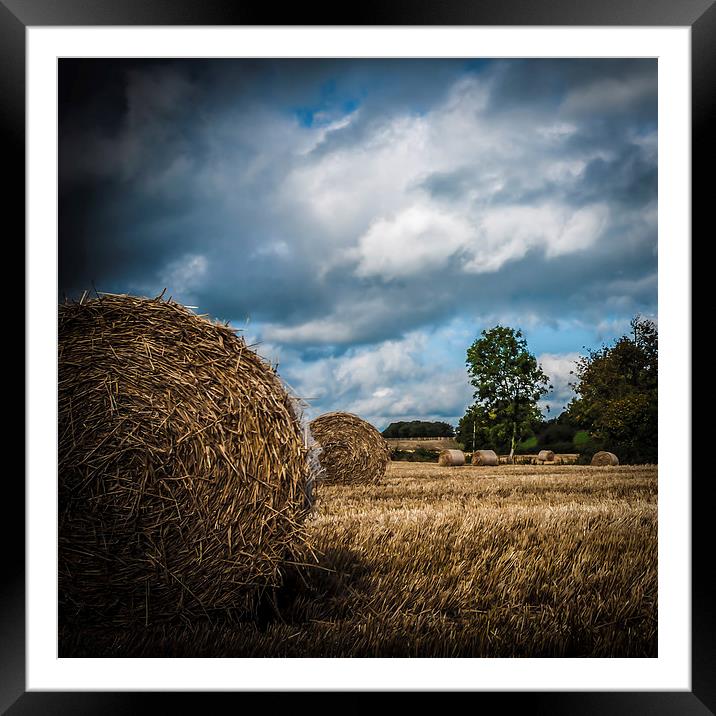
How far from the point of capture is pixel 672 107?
2.77 m

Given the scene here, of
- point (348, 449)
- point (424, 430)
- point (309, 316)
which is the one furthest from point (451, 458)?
point (309, 316)

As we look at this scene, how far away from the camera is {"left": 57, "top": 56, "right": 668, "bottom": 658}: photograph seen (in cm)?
260

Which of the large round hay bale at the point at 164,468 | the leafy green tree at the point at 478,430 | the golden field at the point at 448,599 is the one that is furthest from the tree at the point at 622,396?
the large round hay bale at the point at 164,468

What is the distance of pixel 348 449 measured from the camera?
8.45 m

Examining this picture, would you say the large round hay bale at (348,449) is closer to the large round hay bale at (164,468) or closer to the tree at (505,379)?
the large round hay bale at (164,468)

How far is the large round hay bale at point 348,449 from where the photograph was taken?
27.6 ft

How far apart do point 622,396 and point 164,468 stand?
12679 mm

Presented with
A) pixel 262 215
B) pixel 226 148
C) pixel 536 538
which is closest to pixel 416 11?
pixel 226 148

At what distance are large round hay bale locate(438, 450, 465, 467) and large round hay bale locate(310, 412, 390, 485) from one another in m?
4.07

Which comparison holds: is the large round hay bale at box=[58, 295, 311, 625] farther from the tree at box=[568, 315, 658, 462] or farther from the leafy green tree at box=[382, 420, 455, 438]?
the tree at box=[568, 315, 658, 462]

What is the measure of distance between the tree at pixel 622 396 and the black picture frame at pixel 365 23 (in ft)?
34.4

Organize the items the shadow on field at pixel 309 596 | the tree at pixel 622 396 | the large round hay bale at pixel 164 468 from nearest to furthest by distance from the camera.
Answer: the large round hay bale at pixel 164 468 < the shadow on field at pixel 309 596 < the tree at pixel 622 396

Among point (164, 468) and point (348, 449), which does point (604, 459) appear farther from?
point (164, 468)

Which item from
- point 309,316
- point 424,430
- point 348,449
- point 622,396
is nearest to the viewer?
point 309,316
